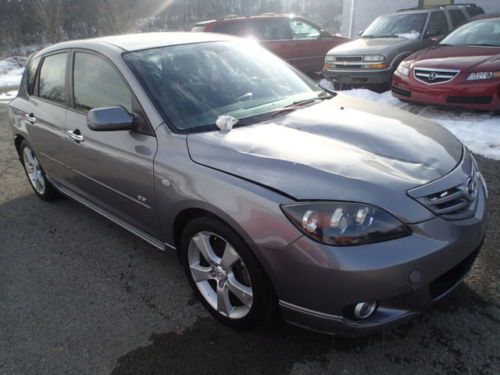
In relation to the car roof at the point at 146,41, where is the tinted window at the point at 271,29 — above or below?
below

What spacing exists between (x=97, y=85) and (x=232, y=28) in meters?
7.33

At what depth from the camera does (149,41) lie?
3.27 meters

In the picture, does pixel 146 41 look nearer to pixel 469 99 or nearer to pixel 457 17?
pixel 469 99

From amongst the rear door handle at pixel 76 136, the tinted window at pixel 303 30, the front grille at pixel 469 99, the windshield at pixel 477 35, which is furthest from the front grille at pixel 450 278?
the tinted window at pixel 303 30

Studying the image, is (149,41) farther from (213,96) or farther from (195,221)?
(195,221)

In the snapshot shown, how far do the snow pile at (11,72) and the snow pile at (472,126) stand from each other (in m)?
15.3

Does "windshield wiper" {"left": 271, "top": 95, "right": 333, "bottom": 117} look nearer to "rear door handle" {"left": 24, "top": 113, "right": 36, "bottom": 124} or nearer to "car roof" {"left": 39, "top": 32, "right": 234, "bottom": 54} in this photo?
"car roof" {"left": 39, "top": 32, "right": 234, "bottom": 54}

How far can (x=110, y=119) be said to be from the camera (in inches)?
104

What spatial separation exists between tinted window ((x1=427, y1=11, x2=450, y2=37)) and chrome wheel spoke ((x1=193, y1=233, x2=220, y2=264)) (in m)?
8.30

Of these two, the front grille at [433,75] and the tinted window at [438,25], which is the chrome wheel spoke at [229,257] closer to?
the front grille at [433,75]

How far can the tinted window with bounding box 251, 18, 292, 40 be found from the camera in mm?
10055

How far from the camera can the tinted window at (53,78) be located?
146 inches

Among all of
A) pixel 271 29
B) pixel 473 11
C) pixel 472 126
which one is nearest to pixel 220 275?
pixel 472 126

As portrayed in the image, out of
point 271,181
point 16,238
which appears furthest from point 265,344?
point 16,238
